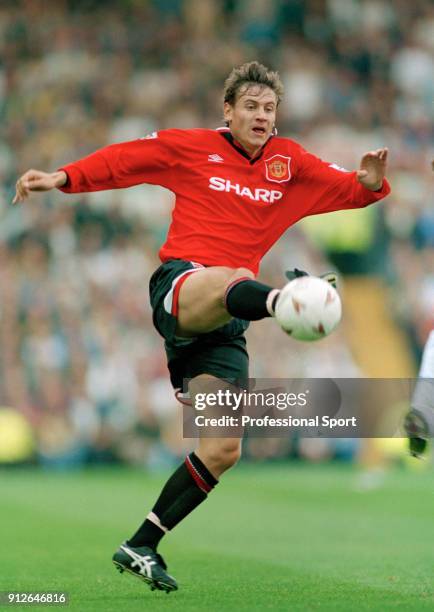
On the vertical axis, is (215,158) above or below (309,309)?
above

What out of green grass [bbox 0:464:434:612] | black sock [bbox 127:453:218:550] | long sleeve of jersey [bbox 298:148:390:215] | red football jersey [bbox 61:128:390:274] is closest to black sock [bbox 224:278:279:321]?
red football jersey [bbox 61:128:390:274]

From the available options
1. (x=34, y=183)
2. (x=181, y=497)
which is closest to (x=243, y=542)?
(x=181, y=497)

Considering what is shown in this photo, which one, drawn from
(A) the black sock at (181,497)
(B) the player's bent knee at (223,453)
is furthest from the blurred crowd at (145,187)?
(B) the player's bent knee at (223,453)

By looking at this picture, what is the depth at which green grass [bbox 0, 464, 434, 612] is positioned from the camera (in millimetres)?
6402

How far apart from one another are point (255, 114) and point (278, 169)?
36 centimetres

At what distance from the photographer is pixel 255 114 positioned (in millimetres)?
6949

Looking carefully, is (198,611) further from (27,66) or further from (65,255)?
(27,66)

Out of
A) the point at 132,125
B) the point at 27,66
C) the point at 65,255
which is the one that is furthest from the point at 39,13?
the point at 65,255

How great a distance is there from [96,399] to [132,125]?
4627 millimetres

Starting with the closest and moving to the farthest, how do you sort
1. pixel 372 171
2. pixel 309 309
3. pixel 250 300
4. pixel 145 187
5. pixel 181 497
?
pixel 309 309
pixel 250 300
pixel 181 497
pixel 372 171
pixel 145 187

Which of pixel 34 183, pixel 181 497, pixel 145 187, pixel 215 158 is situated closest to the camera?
pixel 34 183

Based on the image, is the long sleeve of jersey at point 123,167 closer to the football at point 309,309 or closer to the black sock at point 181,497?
the football at point 309,309

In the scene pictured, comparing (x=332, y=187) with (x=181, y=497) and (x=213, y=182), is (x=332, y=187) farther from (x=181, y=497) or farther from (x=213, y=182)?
(x=181, y=497)

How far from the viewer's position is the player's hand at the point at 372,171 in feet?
23.3
